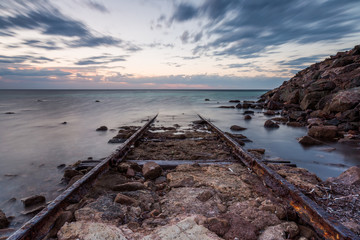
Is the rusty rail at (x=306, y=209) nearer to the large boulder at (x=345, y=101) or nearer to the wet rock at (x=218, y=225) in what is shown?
the wet rock at (x=218, y=225)

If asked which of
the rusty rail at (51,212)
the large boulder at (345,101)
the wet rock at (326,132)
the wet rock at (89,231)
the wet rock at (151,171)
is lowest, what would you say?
the wet rock at (326,132)

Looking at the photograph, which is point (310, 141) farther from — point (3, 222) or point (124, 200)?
point (3, 222)

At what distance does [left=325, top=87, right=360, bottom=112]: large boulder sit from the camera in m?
8.76

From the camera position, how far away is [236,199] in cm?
209

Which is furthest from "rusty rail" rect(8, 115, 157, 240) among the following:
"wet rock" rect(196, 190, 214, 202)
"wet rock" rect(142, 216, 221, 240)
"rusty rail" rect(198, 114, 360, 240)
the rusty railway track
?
"rusty rail" rect(198, 114, 360, 240)

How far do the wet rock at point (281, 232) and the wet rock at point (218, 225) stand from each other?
268mm

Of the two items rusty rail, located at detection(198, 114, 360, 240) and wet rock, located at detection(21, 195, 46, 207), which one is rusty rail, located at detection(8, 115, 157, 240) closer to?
wet rock, located at detection(21, 195, 46, 207)

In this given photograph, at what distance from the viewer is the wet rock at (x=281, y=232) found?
60.5 inches

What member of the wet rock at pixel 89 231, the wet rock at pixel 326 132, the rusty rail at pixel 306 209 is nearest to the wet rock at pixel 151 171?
the wet rock at pixel 89 231

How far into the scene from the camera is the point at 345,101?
8.95 meters

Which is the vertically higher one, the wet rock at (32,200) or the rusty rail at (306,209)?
the rusty rail at (306,209)

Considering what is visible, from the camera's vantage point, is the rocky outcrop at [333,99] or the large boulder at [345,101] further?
the large boulder at [345,101]

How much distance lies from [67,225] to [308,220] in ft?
6.47

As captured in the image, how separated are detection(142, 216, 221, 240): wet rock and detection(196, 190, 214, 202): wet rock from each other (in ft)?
1.43
